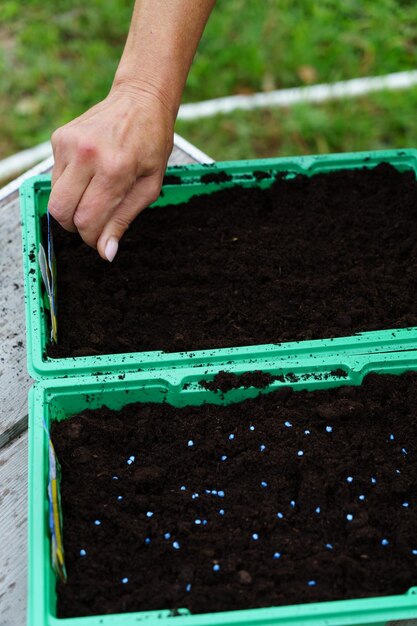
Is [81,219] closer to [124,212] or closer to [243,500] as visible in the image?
[124,212]

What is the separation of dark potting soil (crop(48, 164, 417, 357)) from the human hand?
0.19 m

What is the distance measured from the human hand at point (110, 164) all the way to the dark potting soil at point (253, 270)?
19cm

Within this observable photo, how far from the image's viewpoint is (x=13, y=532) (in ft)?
4.16

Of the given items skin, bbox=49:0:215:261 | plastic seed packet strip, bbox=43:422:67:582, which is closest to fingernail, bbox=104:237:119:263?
skin, bbox=49:0:215:261

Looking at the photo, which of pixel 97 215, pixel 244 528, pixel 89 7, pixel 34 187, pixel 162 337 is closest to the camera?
pixel 244 528

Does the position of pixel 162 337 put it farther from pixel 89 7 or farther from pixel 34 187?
pixel 89 7

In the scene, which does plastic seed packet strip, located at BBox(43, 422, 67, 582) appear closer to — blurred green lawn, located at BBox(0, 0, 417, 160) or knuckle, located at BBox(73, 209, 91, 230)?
knuckle, located at BBox(73, 209, 91, 230)

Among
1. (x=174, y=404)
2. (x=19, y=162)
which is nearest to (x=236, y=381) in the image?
(x=174, y=404)

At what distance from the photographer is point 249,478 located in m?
1.28

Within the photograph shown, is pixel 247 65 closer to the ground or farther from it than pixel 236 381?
farther from it

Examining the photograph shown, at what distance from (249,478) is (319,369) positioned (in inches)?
10.5

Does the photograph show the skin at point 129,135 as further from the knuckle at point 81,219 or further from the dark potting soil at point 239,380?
the dark potting soil at point 239,380

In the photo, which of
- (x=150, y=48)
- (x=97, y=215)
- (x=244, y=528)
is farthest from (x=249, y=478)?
(x=150, y=48)

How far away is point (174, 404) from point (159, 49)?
731 mm
